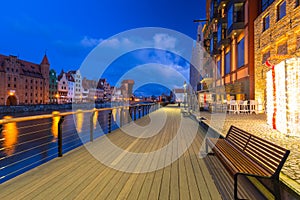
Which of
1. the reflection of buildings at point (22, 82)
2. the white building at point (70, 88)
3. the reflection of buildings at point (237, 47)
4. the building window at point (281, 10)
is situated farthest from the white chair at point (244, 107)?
the white building at point (70, 88)

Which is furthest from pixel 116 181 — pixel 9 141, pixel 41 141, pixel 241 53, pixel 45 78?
pixel 45 78

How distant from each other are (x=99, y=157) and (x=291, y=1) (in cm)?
1245

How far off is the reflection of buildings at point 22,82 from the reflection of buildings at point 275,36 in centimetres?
6151

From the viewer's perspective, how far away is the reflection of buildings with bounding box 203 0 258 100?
15352 mm

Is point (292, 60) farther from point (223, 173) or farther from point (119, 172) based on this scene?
point (119, 172)

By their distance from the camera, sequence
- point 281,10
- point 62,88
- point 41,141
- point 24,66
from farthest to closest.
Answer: point 62,88 < point 24,66 < point 281,10 < point 41,141

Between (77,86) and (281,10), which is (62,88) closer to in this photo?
(77,86)

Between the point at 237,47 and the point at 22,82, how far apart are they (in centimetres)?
6223

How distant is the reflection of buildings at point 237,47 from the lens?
50.4 feet

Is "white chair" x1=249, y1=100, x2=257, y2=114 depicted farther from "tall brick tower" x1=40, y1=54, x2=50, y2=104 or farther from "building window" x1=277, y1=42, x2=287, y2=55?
"tall brick tower" x1=40, y1=54, x2=50, y2=104

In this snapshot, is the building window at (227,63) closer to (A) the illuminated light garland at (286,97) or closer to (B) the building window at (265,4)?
(B) the building window at (265,4)

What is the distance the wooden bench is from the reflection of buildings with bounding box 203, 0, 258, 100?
43.0 ft

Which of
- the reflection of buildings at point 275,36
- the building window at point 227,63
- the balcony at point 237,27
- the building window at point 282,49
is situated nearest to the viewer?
the reflection of buildings at point 275,36

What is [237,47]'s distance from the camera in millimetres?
18359
